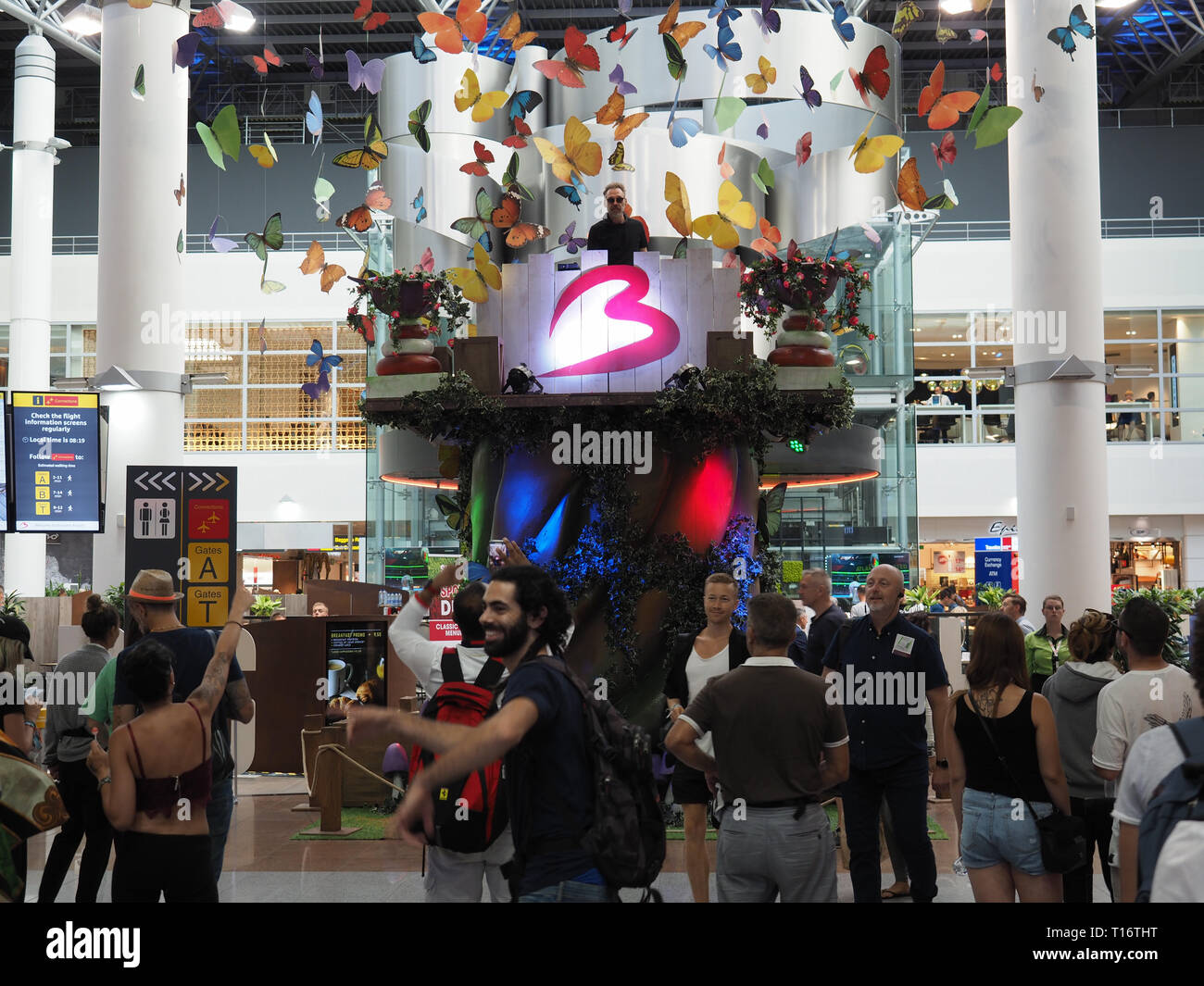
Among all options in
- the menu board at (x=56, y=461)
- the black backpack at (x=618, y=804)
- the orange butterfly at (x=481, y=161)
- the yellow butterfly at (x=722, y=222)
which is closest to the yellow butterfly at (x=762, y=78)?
the yellow butterfly at (x=722, y=222)

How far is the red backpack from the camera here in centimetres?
376

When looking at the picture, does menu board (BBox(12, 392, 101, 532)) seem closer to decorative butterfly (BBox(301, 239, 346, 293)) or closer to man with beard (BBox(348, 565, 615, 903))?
decorative butterfly (BBox(301, 239, 346, 293))

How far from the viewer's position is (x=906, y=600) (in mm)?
14156

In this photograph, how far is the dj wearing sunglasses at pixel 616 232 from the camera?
29.7ft

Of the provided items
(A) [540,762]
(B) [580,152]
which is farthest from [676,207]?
(A) [540,762]

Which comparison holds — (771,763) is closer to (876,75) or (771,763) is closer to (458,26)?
(876,75)

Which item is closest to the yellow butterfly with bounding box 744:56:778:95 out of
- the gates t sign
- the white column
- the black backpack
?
the gates t sign

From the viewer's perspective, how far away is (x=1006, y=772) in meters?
4.14

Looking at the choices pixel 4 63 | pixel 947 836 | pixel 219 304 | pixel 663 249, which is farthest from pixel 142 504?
pixel 4 63

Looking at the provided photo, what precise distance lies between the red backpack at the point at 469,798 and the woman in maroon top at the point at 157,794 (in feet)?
2.63

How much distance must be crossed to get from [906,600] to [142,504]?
939cm

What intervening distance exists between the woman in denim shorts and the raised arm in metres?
2.57

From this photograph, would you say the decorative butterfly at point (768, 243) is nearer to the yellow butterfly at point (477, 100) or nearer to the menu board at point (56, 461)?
the yellow butterfly at point (477, 100)
